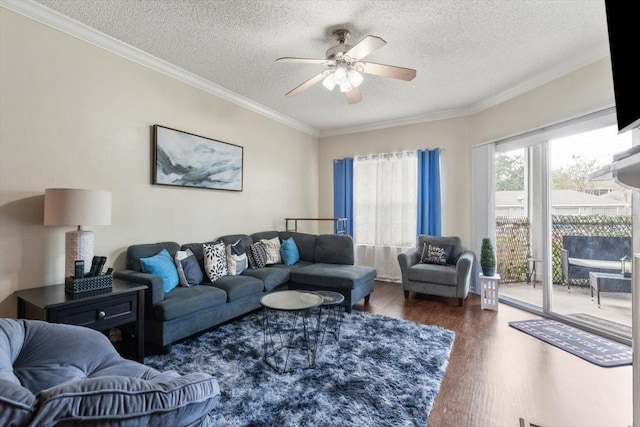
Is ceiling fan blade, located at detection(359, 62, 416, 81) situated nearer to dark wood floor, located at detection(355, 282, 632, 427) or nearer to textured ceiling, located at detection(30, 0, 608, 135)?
textured ceiling, located at detection(30, 0, 608, 135)

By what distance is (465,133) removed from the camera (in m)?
4.54

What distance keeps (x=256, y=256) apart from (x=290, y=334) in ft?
4.22

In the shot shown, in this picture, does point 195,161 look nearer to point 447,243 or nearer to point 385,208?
point 385,208

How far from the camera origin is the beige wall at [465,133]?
295 cm

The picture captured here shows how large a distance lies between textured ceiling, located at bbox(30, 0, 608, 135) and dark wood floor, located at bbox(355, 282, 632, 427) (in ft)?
9.14

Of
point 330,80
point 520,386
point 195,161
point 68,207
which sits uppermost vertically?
point 330,80

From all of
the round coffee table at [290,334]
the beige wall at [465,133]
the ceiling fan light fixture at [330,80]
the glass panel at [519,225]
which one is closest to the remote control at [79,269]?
the round coffee table at [290,334]

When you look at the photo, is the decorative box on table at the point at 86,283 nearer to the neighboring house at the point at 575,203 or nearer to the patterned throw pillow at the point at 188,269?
the patterned throw pillow at the point at 188,269

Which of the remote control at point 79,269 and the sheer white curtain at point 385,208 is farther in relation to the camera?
the sheer white curtain at point 385,208

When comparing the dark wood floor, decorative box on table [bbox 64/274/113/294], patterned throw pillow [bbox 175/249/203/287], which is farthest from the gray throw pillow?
decorative box on table [bbox 64/274/113/294]

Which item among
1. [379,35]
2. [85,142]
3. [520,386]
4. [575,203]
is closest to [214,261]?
[85,142]

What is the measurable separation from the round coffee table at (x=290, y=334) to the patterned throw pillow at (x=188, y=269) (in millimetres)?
867

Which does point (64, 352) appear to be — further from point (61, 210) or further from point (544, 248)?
point (544, 248)

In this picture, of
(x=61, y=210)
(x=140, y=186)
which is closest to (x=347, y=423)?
(x=61, y=210)
